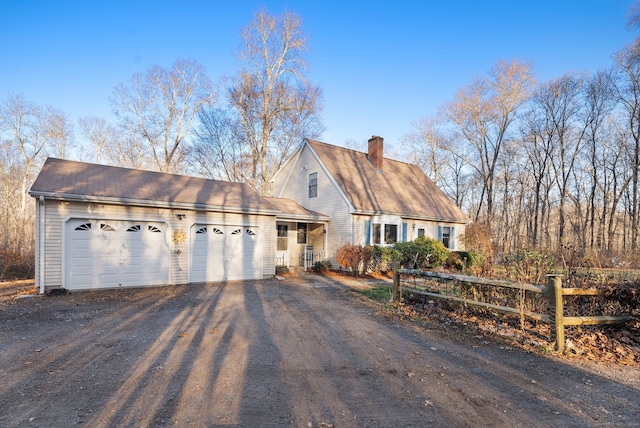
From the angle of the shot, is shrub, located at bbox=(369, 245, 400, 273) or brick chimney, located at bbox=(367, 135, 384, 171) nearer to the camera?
shrub, located at bbox=(369, 245, 400, 273)

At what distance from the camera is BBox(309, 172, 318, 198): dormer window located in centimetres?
1762

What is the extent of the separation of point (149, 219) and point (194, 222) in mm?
1386

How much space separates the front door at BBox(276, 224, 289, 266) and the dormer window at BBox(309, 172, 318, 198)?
2648 mm

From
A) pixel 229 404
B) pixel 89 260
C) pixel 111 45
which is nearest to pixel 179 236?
pixel 89 260

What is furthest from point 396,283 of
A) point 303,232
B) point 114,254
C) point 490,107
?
point 490,107

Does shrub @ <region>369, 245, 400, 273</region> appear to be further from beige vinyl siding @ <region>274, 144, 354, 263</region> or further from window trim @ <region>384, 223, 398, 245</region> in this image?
window trim @ <region>384, 223, 398, 245</region>

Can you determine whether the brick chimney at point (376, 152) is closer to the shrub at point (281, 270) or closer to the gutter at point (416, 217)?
the gutter at point (416, 217)

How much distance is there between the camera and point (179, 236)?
1102 centimetres

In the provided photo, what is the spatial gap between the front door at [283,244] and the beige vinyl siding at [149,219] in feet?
8.85

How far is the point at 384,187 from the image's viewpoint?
18.4 meters

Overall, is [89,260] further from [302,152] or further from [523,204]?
[523,204]

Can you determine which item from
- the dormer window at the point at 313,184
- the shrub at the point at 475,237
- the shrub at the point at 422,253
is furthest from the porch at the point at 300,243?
the shrub at the point at 475,237

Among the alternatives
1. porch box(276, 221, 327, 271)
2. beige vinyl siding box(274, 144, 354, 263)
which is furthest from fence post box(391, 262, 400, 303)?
porch box(276, 221, 327, 271)

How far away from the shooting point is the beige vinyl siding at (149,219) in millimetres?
9188
